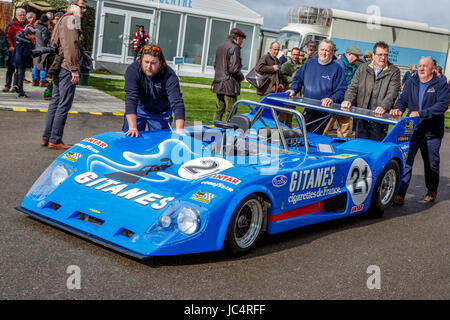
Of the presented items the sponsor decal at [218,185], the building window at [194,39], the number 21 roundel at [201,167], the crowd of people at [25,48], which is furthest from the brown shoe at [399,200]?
the building window at [194,39]

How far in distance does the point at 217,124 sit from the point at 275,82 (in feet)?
17.5

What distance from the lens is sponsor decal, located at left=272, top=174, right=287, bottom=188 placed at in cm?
481

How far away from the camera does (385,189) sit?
6.66 m

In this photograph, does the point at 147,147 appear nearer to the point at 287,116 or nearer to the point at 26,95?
the point at 287,116

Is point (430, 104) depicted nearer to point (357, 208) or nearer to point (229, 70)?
point (357, 208)

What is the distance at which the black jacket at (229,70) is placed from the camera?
993cm

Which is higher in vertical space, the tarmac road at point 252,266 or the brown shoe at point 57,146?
the brown shoe at point 57,146

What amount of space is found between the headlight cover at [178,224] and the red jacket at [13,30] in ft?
37.0

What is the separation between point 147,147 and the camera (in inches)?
217

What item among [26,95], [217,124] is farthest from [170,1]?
[217,124]

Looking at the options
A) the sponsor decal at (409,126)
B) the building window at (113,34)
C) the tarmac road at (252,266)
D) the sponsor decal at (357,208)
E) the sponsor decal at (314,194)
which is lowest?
the tarmac road at (252,266)

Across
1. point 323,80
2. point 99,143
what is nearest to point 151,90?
point 99,143

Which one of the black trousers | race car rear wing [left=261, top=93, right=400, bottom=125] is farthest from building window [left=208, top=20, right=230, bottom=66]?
race car rear wing [left=261, top=93, right=400, bottom=125]

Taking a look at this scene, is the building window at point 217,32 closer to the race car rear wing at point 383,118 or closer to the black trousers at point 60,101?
the black trousers at point 60,101
